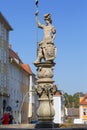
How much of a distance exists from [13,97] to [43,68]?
44.1 metres

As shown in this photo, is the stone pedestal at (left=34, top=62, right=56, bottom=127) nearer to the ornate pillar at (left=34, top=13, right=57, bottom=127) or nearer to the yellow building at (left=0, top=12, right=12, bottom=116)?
the ornate pillar at (left=34, top=13, right=57, bottom=127)

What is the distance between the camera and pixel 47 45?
1936cm

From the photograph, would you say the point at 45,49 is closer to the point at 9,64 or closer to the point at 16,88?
the point at 9,64

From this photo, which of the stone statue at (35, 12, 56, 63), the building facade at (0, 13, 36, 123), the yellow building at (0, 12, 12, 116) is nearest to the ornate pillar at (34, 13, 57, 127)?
the stone statue at (35, 12, 56, 63)

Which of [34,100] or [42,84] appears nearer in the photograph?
[42,84]

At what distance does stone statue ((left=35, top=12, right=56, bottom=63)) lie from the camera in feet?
63.2

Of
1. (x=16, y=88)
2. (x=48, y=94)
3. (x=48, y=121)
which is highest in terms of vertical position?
(x=16, y=88)

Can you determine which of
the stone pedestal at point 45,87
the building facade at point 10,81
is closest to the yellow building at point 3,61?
the building facade at point 10,81

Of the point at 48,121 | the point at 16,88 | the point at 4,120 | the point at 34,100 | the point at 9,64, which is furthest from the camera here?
the point at 34,100

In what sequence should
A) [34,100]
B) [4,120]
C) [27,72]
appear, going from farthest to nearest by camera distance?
1. [34,100]
2. [27,72]
3. [4,120]

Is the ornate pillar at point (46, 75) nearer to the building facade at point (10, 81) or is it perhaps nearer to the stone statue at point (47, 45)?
the stone statue at point (47, 45)

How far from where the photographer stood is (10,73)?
61188mm

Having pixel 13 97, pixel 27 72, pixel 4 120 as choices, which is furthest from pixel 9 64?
pixel 4 120

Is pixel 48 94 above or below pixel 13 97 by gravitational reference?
below
